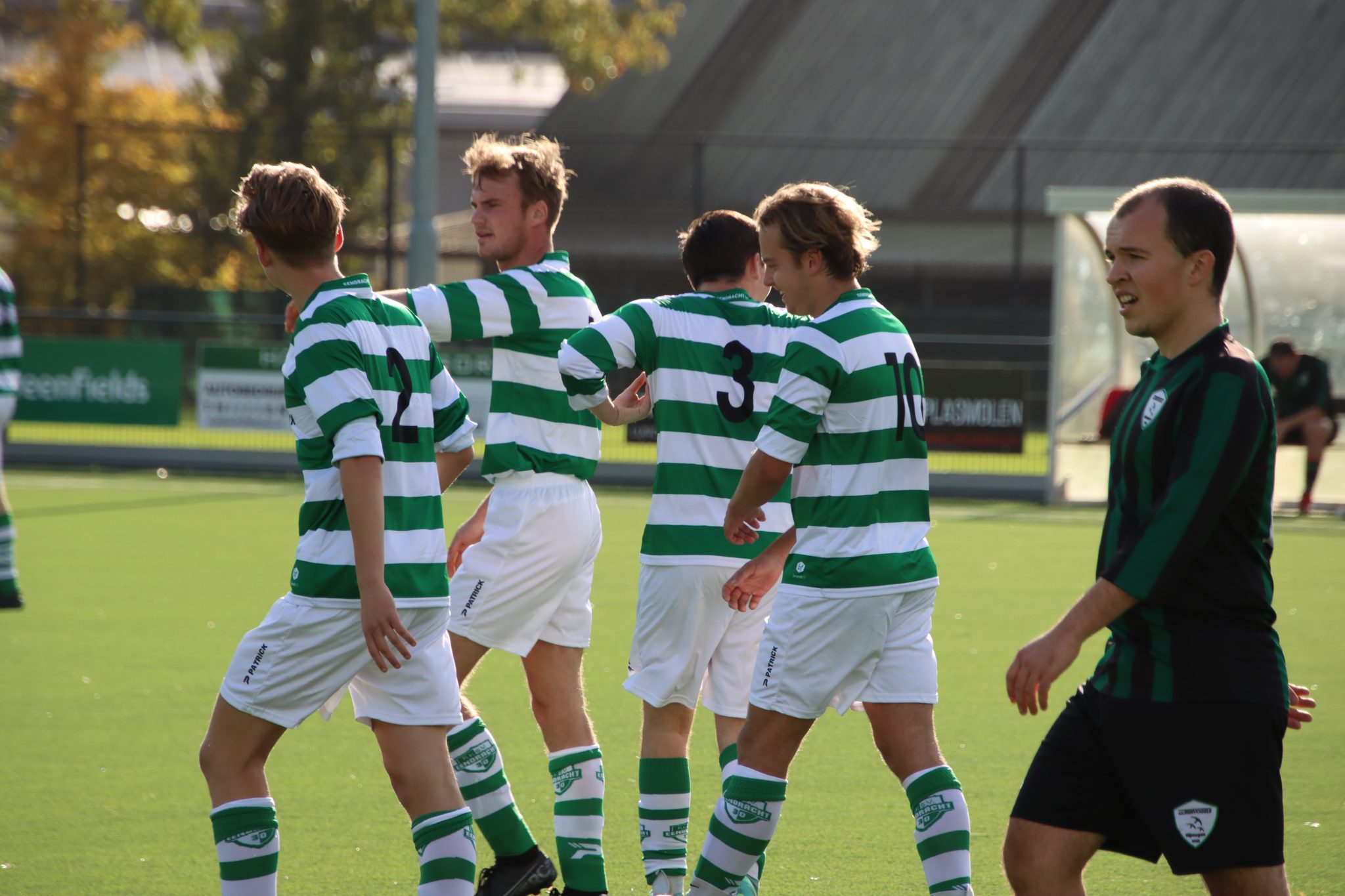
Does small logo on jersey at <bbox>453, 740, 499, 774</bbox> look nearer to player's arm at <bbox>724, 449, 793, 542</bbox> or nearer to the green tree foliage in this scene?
player's arm at <bbox>724, 449, 793, 542</bbox>

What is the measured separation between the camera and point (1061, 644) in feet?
9.37

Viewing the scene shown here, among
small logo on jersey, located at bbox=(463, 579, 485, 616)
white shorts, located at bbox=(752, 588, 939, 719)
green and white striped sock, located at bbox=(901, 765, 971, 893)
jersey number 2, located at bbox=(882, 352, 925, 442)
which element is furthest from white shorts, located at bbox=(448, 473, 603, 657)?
green and white striped sock, located at bbox=(901, 765, 971, 893)

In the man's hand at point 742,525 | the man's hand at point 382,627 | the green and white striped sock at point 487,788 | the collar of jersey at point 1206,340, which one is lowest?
the green and white striped sock at point 487,788

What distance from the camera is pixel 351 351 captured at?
3439 mm

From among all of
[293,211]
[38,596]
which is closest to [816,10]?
[38,596]

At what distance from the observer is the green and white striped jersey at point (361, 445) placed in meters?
3.41

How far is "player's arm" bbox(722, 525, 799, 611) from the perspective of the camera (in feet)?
13.1

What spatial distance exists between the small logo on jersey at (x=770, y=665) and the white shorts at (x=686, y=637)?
536 millimetres

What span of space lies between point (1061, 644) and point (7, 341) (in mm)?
6846

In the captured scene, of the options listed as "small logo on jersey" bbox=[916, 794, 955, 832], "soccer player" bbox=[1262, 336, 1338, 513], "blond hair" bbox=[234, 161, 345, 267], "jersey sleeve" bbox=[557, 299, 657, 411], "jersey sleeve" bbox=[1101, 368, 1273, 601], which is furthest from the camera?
"soccer player" bbox=[1262, 336, 1338, 513]

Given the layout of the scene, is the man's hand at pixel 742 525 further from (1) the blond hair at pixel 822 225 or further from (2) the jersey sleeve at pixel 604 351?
(1) the blond hair at pixel 822 225

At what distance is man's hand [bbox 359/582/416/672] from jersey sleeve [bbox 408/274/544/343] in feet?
3.46

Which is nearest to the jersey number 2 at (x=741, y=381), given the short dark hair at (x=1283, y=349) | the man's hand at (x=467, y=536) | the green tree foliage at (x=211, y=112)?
the man's hand at (x=467, y=536)

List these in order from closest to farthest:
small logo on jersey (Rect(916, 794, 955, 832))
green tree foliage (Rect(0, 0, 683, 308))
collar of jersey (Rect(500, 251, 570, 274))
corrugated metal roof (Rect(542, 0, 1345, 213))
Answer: small logo on jersey (Rect(916, 794, 955, 832)) → collar of jersey (Rect(500, 251, 570, 274)) → corrugated metal roof (Rect(542, 0, 1345, 213)) → green tree foliage (Rect(0, 0, 683, 308))
